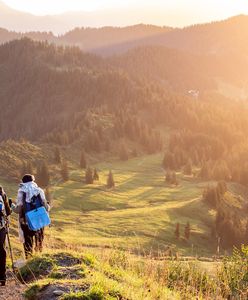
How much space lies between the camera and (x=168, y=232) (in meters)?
103

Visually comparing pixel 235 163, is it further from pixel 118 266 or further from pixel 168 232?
pixel 118 266

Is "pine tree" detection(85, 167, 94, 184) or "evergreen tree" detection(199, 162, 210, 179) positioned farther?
"evergreen tree" detection(199, 162, 210, 179)

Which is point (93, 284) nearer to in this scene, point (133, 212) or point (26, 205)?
point (26, 205)

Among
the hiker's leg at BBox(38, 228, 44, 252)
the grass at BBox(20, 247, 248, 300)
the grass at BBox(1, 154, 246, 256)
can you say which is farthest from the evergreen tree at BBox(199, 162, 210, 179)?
the hiker's leg at BBox(38, 228, 44, 252)

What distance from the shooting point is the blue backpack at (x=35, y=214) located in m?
19.6

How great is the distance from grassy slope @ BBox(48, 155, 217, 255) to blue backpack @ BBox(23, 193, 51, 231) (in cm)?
5407

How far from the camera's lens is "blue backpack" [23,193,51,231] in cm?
1959

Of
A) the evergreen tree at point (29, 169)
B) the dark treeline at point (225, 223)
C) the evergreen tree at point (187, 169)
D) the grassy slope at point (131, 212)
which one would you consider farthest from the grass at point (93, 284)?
the evergreen tree at point (187, 169)

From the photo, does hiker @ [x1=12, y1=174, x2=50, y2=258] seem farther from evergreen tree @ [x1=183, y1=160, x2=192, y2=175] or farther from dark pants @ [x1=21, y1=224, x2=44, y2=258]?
evergreen tree @ [x1=183, y1=160, x2=192, y2=175]

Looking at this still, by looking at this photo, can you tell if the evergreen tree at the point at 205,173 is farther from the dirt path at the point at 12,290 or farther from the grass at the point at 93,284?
the dirt path at the point at 12,290

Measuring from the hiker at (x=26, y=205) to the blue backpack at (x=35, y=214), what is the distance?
77 mm

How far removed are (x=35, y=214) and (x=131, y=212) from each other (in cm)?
9485

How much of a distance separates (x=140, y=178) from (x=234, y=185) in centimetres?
2983

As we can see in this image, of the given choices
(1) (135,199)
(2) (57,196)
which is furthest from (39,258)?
(1) (135,199)
